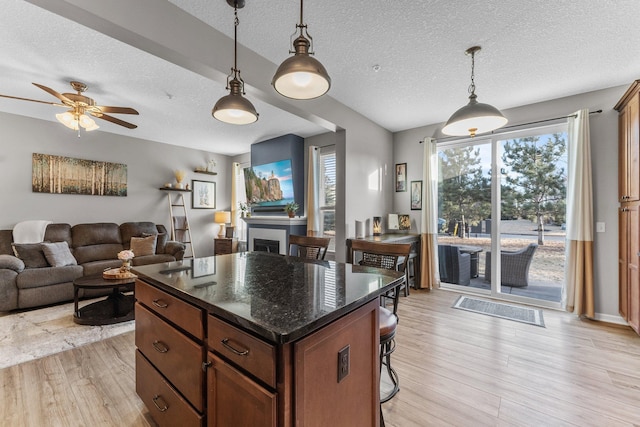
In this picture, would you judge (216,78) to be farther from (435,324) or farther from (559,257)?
(559,257)

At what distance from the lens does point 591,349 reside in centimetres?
247

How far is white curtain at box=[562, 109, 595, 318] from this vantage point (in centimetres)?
315

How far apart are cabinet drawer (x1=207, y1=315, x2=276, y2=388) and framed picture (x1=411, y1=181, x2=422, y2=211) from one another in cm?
410

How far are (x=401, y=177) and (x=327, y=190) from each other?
1.33m

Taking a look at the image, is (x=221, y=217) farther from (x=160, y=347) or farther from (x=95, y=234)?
(x=160, y=347)

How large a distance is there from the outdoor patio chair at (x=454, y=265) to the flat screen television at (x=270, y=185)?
2.82 m

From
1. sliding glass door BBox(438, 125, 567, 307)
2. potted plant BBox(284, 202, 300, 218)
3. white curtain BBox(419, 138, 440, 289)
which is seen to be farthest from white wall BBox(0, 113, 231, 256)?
sliding glass door BBox(438, 125, 567, 307)

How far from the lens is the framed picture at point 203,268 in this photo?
5.10ft

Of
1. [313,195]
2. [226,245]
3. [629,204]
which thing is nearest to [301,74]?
[313,195]

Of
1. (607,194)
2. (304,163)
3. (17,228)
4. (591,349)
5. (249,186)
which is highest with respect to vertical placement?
(304,163)

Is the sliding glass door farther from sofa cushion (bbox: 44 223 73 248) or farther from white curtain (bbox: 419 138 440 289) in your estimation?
sofa cushion (bbox: 44 223 73 248)

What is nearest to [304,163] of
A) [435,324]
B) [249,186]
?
[249,186]

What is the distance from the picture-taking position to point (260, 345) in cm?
88

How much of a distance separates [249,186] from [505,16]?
16.2 ft
